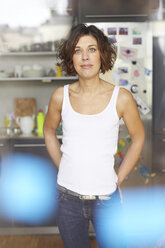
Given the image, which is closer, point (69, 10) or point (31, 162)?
point (31, 162)

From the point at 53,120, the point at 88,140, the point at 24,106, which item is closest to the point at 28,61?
the point at 24,106

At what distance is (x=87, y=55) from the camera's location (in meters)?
1.26

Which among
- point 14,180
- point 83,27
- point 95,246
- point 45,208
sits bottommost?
point 95,246

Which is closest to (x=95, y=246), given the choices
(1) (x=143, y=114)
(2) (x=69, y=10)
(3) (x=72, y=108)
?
(1) (x=143, y=114)

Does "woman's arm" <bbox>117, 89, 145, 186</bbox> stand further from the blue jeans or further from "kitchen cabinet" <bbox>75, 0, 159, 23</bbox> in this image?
"kitchen cabinet" <bbox>75, 0, 159, 23</bbox>

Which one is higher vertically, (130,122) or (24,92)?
(130,122)

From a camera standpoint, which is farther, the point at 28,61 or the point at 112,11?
the point at 28,61

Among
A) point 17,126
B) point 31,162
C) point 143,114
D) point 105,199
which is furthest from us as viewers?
point 17,126

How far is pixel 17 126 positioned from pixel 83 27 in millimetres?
2199

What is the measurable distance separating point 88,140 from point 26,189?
1.81m

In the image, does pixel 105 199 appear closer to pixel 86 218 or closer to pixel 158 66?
pixel 86 218

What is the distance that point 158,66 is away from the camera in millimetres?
3627

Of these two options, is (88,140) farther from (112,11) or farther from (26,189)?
(112,11)

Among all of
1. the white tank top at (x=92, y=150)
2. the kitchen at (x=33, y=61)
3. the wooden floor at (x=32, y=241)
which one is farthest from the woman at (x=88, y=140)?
the kitchen at (x=33, y=61)
